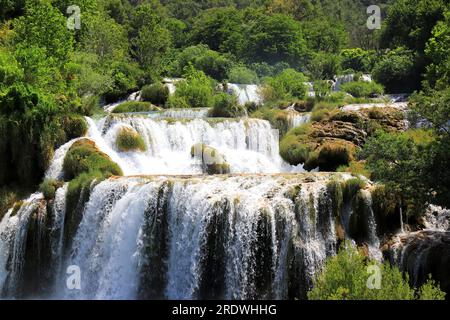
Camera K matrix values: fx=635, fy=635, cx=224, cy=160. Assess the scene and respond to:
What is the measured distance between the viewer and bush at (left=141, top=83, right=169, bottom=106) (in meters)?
41.7

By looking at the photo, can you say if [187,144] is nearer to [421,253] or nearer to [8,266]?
[8,266]

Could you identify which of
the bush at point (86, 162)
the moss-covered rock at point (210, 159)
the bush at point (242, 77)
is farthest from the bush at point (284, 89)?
the bush at point (86, 162)

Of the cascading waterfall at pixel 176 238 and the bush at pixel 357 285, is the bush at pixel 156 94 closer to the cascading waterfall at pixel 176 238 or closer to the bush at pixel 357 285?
the cascading waterfall at pixel 176 238

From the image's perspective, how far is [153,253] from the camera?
1964 centimetres

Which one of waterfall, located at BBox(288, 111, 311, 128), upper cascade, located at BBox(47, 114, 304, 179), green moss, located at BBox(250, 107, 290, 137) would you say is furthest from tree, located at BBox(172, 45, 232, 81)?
upper cascade, located at BBox(47, 114, 304, 179)

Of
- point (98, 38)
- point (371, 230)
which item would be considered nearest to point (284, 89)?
point (98, 38)

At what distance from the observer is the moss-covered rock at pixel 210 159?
86.7ft

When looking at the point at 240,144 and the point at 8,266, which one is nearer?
the point at 8,266

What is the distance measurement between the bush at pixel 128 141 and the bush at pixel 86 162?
9.07 ft

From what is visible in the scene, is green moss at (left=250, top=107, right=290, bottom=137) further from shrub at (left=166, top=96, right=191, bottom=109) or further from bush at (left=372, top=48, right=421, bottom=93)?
bush at (left=372, top=48, right=421, bottom=93)
